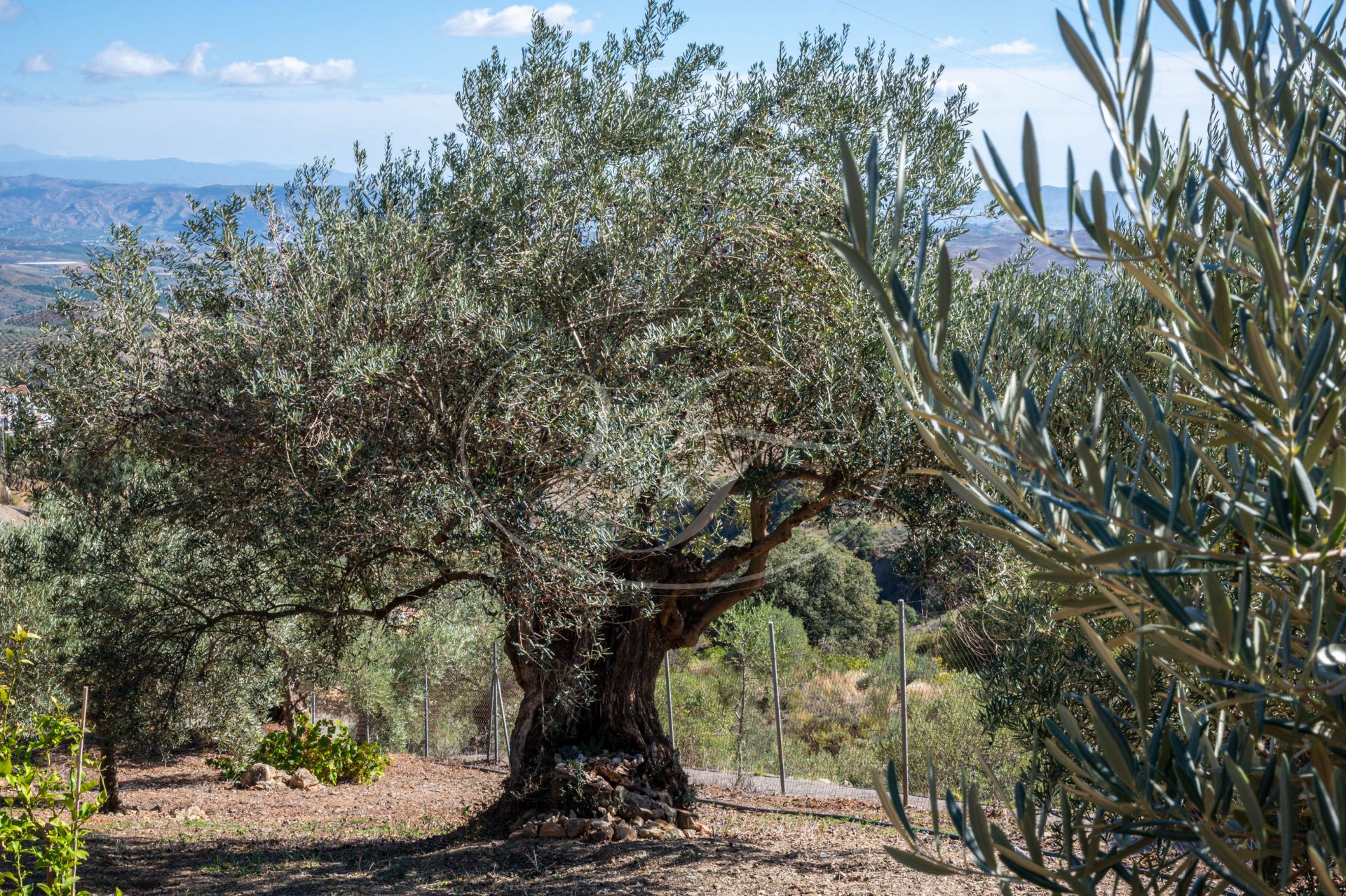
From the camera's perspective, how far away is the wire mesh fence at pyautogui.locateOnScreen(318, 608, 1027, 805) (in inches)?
464

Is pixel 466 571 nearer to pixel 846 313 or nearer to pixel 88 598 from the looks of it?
pixel 846 313

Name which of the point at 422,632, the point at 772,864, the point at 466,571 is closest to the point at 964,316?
the point at 466,571

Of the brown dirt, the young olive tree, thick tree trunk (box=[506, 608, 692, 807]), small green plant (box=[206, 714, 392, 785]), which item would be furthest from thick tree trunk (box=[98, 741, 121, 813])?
the young olive tree

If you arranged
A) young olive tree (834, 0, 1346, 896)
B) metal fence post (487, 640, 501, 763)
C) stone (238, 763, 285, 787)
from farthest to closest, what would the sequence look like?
1. metal fence post (487, 640, 501, 763)
2. stone (238, 763, 285, 787)
3. young olive tree (834, 0, 1346, 896)

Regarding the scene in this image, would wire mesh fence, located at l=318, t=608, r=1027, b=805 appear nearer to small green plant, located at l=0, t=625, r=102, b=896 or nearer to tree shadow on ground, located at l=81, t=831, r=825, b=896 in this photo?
tree shadow on ground, located at l=81, t=831, r=825, b=896

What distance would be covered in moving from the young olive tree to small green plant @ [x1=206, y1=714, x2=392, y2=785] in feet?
41.0

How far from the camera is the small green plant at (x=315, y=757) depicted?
12.6m

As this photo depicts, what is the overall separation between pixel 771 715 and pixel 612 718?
10661 mm

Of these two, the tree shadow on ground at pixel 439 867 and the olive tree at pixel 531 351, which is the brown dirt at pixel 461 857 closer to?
the tree shadow on ground at pixel 439 867

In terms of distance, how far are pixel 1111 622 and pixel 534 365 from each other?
2.93 m

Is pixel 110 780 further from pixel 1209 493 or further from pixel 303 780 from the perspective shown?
pixel 1209 493

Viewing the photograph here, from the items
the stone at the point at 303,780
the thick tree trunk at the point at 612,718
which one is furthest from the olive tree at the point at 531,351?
the stone at the point at 303,780

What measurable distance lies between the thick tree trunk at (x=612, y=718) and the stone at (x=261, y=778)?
5.96 meters

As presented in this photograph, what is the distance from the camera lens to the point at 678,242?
18.7ft
